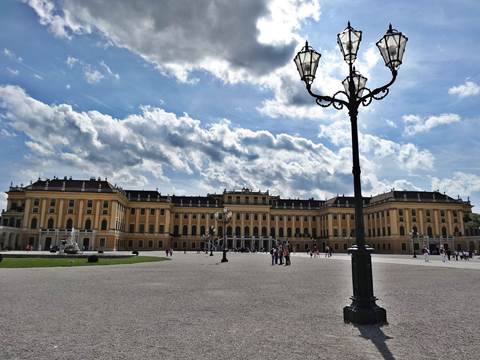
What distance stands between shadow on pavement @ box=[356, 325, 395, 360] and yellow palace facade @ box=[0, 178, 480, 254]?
56095 mm

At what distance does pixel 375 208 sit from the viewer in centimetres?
8825

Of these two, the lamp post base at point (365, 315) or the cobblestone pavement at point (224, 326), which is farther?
the lamp post base at point (365, 315)

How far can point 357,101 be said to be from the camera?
800 centimetres

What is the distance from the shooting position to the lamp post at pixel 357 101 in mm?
7000

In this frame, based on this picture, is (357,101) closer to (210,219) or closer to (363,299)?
(363,299)

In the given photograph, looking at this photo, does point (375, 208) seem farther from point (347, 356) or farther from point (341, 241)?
point (347, 356)

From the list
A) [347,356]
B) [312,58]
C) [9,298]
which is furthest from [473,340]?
[9,298]

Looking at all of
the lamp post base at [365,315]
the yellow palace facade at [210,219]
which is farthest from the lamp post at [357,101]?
the yellow palace facade at [210,219]

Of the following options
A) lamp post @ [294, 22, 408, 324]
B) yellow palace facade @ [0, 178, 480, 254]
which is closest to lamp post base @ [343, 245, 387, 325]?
lamp post @ [294, 22, 408, 324]

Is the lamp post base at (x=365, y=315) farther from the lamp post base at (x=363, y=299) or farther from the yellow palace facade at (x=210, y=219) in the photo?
the yellow palace facade at (x=210, y=219)

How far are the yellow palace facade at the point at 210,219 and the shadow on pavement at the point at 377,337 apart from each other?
56.1 metres

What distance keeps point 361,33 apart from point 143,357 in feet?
25.1

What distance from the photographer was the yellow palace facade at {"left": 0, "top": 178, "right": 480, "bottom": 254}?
73500mm

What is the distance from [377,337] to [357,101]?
187 inches
